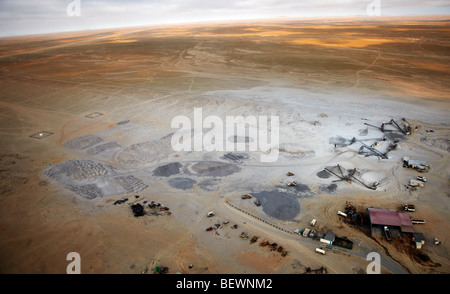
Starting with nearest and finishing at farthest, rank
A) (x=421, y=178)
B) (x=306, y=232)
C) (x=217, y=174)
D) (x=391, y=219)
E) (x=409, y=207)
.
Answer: (x=306, y=232) < (x=391, y=219) < (x=409, y=207) < (x=421, y=178) < (x=217, y=174)

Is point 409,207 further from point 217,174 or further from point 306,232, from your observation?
point 217,174

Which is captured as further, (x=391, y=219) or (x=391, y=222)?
(x=391, y=219)

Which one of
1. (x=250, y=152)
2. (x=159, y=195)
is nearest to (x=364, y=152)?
(x=250, y=152)

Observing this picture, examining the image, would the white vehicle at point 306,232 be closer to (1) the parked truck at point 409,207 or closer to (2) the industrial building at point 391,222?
(2) the industrial building at point 391,222

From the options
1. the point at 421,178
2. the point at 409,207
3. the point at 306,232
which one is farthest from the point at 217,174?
the point at 421,178

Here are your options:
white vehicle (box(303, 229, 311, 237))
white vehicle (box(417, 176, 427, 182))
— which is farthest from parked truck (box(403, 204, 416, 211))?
white vehicle (box(303, 229, 311, 237))

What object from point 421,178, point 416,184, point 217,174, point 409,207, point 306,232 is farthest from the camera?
point 217,174

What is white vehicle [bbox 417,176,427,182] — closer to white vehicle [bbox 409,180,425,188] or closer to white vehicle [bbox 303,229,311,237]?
white vehicle [bbox 409,180,425,188]

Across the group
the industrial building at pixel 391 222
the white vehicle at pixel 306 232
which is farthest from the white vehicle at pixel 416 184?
the white vehicle at pixel 306 232

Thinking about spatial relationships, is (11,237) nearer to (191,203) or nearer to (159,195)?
(159,195)

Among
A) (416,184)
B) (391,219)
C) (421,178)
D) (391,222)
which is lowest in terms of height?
(391,222)

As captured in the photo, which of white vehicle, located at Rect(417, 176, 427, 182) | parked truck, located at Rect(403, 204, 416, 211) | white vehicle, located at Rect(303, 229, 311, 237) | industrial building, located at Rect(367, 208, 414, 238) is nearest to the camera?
industrial building, located at Rect(367, 208, 414, 238)
